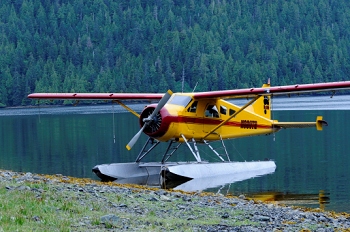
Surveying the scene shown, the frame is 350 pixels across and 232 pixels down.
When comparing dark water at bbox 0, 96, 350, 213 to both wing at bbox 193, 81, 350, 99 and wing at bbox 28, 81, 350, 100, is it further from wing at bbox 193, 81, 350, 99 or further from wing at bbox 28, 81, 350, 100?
wing at bbox 193, 81, 350, 99

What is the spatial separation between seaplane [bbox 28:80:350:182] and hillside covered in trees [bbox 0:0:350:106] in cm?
11208

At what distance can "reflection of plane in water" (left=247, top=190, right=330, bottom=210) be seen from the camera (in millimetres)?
16547

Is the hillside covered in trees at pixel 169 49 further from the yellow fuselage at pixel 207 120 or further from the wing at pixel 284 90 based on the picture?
the wing at pixel 284 90

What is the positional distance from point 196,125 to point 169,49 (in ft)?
481

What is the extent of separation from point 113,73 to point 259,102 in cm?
13143

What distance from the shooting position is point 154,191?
15555 mm

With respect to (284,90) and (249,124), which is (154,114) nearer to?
(284,90)

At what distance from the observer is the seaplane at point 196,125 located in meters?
20.7

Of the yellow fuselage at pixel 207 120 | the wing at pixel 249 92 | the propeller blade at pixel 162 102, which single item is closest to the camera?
the wing at pixel 249 92

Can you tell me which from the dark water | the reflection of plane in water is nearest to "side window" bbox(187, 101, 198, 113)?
the dark water

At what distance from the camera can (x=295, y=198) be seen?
17500 mm

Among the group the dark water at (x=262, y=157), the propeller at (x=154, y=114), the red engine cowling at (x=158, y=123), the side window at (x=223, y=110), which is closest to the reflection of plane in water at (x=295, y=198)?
the dark water at (x=262, y=157)

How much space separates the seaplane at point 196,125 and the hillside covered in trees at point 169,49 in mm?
112084

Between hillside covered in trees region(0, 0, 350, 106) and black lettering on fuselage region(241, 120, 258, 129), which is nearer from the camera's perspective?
black lettering on fuselage region(241, 120, 258, 129)
